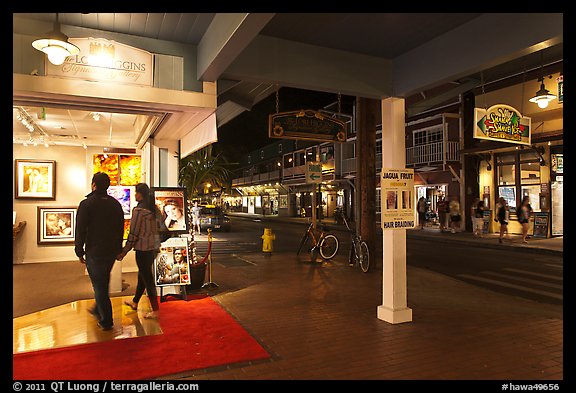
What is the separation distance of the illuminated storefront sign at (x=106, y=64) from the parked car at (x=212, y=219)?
60.3 feet

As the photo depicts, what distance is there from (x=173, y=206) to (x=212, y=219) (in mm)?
16961

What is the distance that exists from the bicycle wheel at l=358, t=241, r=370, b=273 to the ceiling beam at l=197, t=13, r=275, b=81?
6.35 meters

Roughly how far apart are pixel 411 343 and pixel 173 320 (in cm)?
347

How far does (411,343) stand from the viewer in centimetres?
509

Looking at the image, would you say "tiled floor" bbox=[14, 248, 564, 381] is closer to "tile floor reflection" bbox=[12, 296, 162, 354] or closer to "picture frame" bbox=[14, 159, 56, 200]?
"tile floor reflection" bbox=[12, 296, 162, 354]

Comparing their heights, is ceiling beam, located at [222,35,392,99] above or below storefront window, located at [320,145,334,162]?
below

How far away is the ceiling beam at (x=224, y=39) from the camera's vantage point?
3971 mm

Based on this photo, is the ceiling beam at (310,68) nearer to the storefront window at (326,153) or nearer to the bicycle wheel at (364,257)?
the bicycle wheel at (364,257)

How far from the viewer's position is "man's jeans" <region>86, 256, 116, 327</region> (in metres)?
5.43

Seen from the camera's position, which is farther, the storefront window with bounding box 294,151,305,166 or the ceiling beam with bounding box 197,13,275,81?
the storefront window with bounding box 294,151,305,166

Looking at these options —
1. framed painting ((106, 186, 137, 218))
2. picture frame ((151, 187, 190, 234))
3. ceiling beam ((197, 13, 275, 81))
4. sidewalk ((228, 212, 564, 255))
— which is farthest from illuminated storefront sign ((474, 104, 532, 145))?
framed painting ((106, 186, 137, 218))

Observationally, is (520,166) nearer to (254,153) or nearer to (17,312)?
(17,312)

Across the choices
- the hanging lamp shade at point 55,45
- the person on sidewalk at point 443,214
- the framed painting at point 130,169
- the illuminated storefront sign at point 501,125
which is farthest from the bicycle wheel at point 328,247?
the person on sidewalk at point 443,214
